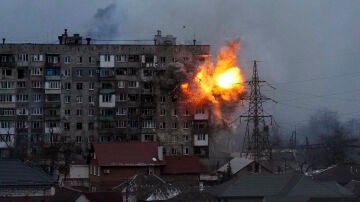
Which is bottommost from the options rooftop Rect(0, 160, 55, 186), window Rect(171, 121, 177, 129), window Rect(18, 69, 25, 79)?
rooftop Rect(0, 160, 55, 186)

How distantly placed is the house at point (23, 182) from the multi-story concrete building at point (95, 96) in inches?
1362

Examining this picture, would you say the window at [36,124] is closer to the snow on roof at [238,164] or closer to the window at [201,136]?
the window at [201,136]

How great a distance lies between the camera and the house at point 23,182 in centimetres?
4894

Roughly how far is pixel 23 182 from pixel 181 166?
21.0m

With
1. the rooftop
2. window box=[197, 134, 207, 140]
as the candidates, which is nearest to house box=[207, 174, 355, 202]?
the rooftop

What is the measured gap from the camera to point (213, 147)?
87.6 meters

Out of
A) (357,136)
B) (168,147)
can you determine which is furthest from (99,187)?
(357,136)

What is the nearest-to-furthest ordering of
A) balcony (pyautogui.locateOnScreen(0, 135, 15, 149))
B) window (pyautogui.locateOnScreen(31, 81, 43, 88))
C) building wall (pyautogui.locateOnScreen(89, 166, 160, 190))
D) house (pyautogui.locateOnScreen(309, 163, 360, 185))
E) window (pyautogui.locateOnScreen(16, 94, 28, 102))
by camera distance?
building wall (pyautogui.locateOnScreen(89, 166, 160, 190)), house (pyautogui.locateOnScreen(309, 163, 360, 185)), balcony (pyautogui.locateOnScreen(0, 135, 15, 149)), window (pyautogui.locateOnScreen(16, 94, 28, 102)), window (pyautogui.locateOnScreen(31, 81, 43, 88))

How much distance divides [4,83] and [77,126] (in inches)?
363

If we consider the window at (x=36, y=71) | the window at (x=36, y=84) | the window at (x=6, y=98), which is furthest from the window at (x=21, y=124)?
the window at (x=36, y=71)

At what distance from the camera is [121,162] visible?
6612 centimetres

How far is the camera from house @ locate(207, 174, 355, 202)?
53.4 m

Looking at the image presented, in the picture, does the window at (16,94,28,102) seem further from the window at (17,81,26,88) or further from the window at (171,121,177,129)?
the window at (171,121,177,129)

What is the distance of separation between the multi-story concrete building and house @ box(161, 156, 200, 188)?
1727cm
